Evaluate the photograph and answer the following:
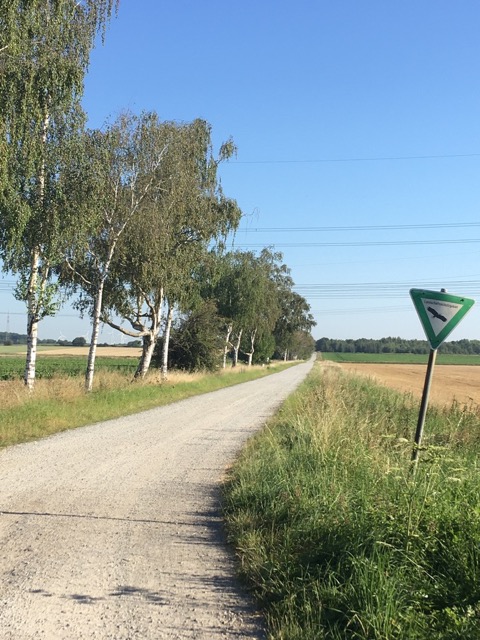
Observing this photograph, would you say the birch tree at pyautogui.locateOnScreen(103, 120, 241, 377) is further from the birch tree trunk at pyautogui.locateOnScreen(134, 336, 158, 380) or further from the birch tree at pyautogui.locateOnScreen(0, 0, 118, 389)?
the birch tree at pyautogui.locateOnScreen(0, 0, 118, 389)

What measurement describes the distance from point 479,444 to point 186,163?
18191 mm

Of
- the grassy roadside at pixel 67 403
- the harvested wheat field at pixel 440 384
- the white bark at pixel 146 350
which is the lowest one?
the grassy roadside at pixel 67 403

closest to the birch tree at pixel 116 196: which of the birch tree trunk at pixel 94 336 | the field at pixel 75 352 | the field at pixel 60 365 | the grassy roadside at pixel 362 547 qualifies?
the birch tree trunk at pixel 94 336

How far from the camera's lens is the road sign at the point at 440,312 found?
5516 mm

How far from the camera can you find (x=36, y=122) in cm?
1380

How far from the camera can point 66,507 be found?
671cm

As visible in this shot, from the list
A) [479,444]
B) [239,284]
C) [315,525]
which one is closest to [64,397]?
[479,444]

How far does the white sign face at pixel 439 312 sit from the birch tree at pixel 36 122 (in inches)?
383

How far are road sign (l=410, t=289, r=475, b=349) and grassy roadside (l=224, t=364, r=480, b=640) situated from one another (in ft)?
3.55

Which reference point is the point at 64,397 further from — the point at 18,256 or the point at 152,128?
the point at 152,128

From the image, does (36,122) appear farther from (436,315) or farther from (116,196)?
(436,315)

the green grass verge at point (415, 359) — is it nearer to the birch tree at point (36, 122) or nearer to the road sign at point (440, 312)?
the birch tree at point (36, 122)

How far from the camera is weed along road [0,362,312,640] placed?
12.7 ft

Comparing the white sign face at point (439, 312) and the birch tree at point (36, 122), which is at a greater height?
the birch tree at point (36, 122)
